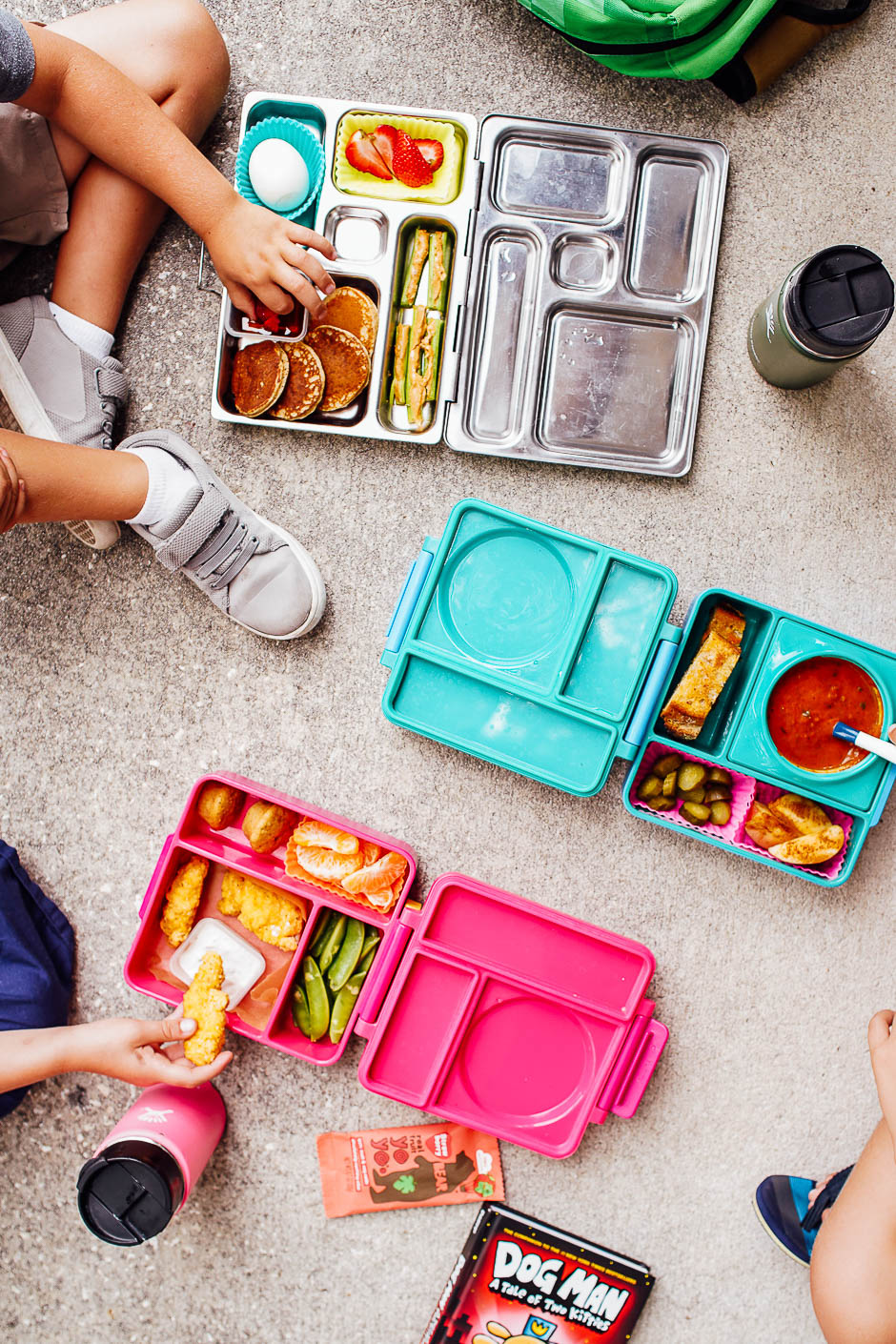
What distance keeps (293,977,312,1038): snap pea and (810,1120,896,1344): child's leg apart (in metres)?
0.72

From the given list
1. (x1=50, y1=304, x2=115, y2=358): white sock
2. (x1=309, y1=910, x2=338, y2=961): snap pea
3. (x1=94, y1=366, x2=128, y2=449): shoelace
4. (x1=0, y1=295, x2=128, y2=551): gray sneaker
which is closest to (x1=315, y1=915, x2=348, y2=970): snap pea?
(x1=309, y1=910, x2=338, y2=961): snap pea

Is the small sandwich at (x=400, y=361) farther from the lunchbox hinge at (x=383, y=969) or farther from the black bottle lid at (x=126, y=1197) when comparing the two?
the black bottle lid at (x=126, y=1197)

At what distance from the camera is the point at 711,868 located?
1.19 m

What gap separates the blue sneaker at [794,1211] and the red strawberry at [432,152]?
1.52 meters

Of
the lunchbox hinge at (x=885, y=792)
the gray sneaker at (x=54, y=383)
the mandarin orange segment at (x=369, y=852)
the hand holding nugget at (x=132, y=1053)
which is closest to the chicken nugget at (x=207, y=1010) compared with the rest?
the hand holding nugget at (x=132, y=1053)

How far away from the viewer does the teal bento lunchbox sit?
39.7 inches

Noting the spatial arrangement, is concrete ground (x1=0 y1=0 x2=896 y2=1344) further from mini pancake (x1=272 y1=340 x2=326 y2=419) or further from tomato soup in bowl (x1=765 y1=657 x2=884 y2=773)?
tomato soup in bowl (x1=765 y1=657 x2=884 y2=773)

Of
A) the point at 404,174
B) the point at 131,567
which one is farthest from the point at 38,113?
the point at 131,567

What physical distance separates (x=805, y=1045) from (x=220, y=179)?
144cm

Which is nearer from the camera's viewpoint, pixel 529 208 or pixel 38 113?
pixel 38 113

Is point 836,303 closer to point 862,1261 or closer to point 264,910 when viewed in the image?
point 264,910

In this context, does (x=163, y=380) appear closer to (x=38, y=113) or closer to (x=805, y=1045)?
(x=38, y=113)

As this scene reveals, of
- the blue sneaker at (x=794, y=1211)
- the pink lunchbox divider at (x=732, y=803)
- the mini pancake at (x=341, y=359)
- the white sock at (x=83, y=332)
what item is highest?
the mini pancake at (x=341, y=359)

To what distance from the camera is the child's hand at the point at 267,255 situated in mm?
1050
